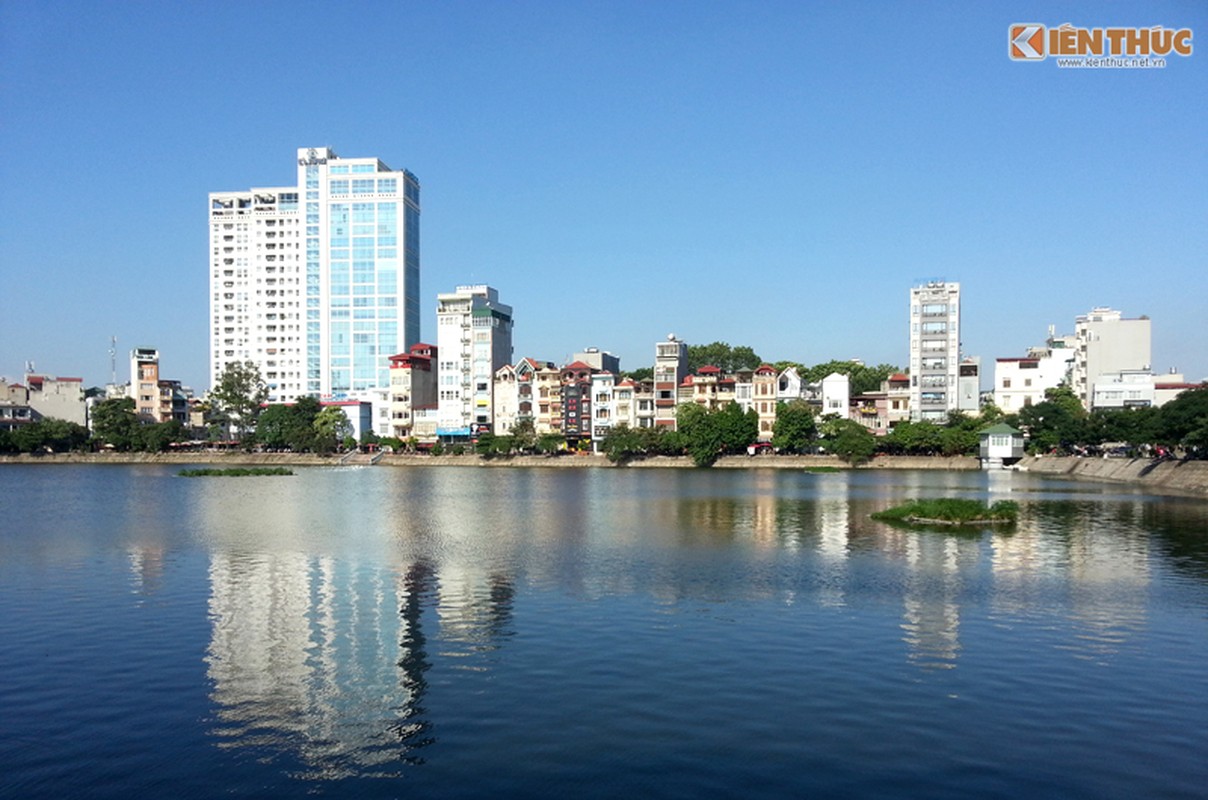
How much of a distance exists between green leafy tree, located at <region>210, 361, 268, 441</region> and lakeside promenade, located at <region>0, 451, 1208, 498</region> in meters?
8.12

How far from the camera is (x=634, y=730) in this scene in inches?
503

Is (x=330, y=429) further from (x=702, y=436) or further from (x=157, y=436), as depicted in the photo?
(x=702, y=436)

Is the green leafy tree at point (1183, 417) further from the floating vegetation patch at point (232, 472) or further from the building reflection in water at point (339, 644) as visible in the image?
the floating vegetation patch at point (232, 472)

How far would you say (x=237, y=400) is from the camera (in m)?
112

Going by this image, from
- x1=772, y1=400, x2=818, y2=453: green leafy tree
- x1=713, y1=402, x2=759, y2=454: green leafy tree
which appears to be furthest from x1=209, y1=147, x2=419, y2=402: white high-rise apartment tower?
x1=772, y1=400, x2=818, y2=453: green leafy tree

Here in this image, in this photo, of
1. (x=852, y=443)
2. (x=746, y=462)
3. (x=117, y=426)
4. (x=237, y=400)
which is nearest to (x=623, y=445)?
(x=746, y=462)

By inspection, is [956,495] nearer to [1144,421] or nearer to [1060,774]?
[1144,421]

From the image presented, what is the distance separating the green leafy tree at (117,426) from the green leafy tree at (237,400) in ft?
33.3

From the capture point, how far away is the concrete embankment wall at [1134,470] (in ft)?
184

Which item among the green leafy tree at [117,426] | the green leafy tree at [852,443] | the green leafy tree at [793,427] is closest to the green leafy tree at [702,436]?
the green leafy tree at [793,427]

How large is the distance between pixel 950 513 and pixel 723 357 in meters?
93.3

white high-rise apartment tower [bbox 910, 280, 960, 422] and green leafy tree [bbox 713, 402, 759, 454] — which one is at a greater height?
white high-rise apartment tower [bbox 910, 280, 960, 422]

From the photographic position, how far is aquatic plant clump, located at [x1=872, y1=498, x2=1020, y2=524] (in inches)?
1452

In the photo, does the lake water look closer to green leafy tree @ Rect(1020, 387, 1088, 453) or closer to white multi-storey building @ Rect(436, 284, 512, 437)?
green leafy tree @ Rect(1020, 387, 1088, 453)
